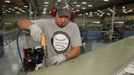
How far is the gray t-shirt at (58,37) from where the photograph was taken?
1.52 metres

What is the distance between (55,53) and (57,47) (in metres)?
0.05

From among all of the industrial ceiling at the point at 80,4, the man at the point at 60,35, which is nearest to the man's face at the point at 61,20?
the man at the point at 60,35

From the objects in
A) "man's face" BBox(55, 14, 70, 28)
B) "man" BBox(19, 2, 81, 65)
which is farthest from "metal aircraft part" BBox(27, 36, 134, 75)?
"man's face" BBox(55, 14, 70, 28)

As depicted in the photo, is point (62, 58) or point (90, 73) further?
point (62, 58)

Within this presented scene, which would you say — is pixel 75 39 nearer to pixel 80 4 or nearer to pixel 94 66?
pixel 94 66

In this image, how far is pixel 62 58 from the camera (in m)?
1.36

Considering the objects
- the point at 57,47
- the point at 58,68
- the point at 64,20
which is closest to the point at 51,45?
the point at 57,47

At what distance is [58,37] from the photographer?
59.8 inches

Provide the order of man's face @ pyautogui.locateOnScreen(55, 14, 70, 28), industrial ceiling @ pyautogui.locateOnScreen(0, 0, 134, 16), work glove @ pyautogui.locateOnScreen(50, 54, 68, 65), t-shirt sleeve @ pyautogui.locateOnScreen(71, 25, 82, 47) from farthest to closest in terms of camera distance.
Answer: industrial ceiling @ pyautogui.locateOnScreen(0, 0, 134, 16)
t-shirt sleeve @ pyautogui.locateOnScreen(71, 25, 82, 47)
man's face @ pyautogui.locateOnScreen(55, 14, 70, 28)
work glove @ pyautogui.locateOnScreen(50, 54, 68, 65)

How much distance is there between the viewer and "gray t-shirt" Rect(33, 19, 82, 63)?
1.52m

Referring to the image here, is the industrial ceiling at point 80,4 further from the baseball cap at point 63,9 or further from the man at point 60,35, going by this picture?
the baseball cap at point 63,9

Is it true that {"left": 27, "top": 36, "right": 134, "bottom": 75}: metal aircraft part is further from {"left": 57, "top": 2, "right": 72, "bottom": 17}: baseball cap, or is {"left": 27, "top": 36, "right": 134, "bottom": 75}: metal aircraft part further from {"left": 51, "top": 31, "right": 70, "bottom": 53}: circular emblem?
{"left": 57, "top": 2, "right": 72, "bottom": 17}: baseball cap

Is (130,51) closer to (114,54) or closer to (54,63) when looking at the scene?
(114,54)

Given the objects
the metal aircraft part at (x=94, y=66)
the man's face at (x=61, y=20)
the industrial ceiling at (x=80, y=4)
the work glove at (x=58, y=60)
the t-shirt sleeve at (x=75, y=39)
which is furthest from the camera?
the industrial ceiling at (x=80, y=4)
